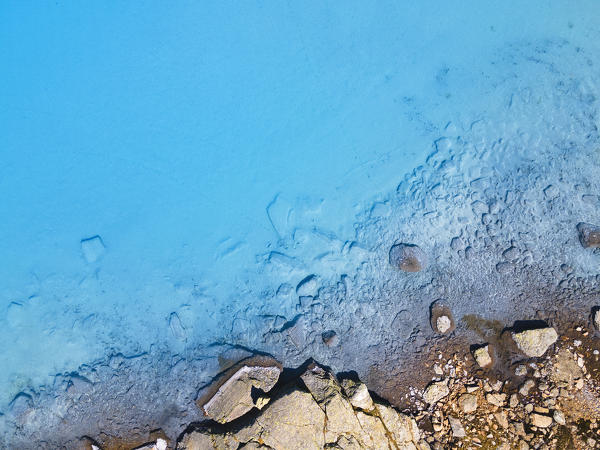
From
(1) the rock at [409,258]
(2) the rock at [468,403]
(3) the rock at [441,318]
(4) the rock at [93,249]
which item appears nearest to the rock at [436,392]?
(2) the rock at [468,403]

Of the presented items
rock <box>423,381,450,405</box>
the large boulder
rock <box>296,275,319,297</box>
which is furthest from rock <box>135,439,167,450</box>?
rock <box>423,381,450,405</box>

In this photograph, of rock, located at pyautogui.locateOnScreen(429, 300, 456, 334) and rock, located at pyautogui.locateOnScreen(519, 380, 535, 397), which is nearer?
rock, located at pyautogui.locateOnScreen(519, 380, 535, 397)

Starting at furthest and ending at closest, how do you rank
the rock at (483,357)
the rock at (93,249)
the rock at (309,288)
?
the rock at (93,249) → the rock at (309,288) → the rock at (483,357)

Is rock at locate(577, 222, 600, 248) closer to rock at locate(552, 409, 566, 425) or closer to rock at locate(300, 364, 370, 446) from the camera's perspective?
rock at locate(552, 409, 566, 425)

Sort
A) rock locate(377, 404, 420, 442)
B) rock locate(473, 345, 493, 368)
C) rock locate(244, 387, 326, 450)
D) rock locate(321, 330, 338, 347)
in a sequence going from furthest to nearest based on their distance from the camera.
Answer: rock locate(321, 330, 338, 347) → rock locate(473, 345, 493, 368) → rock locate(377, 404, 420, 442) → rock locate(244, 387, 326, 450)

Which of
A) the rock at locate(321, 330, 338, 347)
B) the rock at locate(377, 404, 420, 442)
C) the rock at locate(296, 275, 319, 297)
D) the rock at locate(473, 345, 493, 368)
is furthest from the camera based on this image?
the rock at locate(296, 275, 319, 297)

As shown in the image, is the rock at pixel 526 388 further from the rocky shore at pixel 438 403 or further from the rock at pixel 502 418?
the rock at pixel 502 418
